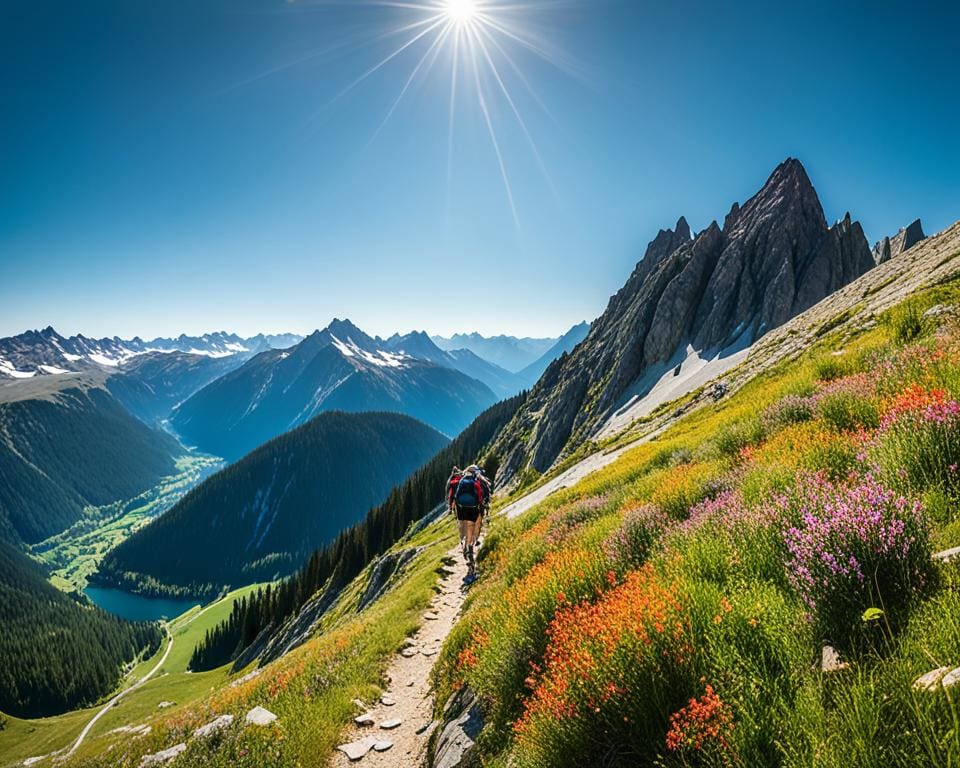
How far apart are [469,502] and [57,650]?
704 feet

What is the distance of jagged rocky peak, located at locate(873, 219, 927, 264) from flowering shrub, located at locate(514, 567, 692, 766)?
129 m

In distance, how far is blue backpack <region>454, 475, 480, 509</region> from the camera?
58.6 ft

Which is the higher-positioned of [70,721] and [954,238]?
[954,238]

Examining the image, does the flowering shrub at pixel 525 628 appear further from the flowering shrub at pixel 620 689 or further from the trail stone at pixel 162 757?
the trail stone at pixel 162 757

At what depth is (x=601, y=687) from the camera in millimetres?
3740

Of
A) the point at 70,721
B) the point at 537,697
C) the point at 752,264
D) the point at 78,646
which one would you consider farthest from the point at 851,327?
the point at 78,646

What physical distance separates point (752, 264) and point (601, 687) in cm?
8532

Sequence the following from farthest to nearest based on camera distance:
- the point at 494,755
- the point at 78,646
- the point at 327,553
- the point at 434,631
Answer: the point at 78,646
the point at 327,553
the point at 434,631
the point at 494,755

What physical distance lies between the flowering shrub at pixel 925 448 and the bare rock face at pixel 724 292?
6150 centimetres

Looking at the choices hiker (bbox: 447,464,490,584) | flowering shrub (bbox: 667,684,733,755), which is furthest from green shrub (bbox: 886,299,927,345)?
hiker (bbox: 447,464,490,584)

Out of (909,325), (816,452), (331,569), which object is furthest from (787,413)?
(331,569)

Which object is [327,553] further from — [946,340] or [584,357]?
[946,340]

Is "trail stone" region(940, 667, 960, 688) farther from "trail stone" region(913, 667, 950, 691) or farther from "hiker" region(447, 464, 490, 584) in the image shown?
"hiker" region(447, 464, 490, 584)

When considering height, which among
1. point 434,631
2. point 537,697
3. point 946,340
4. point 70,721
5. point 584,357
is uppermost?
point 584,357
